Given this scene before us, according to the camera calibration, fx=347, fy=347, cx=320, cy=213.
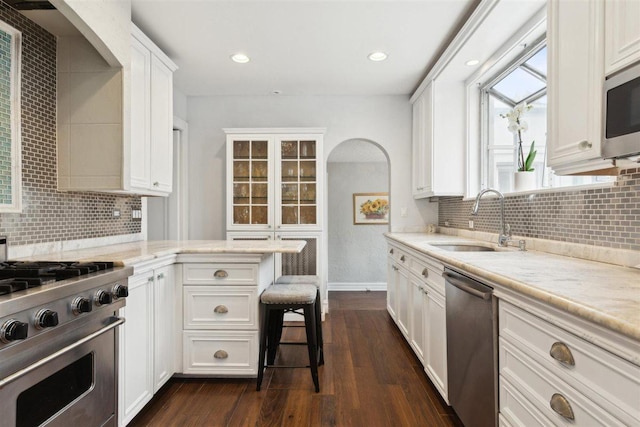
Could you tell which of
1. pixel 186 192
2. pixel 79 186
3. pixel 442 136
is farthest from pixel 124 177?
pixel 442 136

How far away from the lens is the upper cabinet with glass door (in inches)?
150

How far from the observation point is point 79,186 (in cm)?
216

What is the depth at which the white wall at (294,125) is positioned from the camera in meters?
4.12

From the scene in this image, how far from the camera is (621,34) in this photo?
117 centimetres

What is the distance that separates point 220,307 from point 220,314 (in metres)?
0.05

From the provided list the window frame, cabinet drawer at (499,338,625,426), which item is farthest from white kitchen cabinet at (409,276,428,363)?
the window frame

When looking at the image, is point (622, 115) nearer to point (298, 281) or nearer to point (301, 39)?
point (298, 281)

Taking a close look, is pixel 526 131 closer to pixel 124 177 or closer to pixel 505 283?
pixel 505 283

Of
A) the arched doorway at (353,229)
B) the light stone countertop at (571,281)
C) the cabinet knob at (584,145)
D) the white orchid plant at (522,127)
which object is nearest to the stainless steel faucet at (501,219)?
the white orchid plant at (522,127)

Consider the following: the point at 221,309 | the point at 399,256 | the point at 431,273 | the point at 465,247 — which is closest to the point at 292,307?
the point at 221,309

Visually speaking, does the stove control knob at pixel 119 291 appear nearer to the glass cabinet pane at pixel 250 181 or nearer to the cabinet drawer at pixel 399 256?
the cabinet drawer at pixel 399 256

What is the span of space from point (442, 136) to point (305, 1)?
1.79 meters

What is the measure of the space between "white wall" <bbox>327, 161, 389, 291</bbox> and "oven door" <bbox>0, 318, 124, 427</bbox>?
4.45 metres

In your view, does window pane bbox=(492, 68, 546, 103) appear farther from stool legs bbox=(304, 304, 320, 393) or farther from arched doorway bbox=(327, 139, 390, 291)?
arched doorway bbox=(327, 139, 390, 291)
